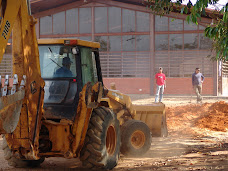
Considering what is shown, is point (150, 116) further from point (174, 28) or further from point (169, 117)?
point (174, 28)

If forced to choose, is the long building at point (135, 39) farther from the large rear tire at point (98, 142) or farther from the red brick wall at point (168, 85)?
the large rear tire at point (98, 142)

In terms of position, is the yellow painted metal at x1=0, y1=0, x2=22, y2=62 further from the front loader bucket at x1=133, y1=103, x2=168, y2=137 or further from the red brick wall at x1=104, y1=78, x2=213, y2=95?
the red brick wall at x1=104, y1=78, x2=213, y2=95

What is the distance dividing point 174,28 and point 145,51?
7.80 feet

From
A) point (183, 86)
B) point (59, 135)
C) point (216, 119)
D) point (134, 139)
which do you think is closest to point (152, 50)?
point (183, 86)

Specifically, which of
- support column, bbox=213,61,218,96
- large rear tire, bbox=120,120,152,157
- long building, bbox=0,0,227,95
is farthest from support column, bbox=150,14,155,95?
large rear tire, bbox=120,120,152,157

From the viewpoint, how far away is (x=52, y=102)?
573cm

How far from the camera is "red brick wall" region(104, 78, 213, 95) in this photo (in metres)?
24.3

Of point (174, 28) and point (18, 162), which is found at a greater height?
point (174, 28)

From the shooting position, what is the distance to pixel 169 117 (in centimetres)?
1323

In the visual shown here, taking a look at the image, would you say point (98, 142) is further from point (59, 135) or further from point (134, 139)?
point (134, 139)

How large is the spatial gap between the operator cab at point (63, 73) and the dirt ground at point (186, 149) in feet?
3.57

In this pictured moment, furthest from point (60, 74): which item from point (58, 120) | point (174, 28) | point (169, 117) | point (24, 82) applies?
point (174, 28)

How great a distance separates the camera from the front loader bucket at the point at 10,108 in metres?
4.26

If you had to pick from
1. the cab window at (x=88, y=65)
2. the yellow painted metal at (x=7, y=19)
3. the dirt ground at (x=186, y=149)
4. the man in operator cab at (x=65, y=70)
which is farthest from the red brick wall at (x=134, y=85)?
the yellow painted metal at (x=7, y=19)
